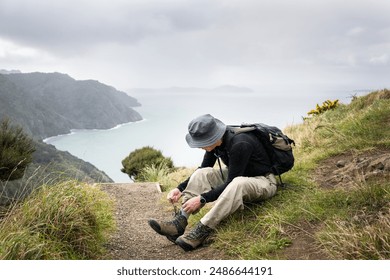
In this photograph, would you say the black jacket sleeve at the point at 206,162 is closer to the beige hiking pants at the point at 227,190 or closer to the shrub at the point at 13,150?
the beige hiking pants at the point at 227,190

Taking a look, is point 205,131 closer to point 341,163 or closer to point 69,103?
point 341,163

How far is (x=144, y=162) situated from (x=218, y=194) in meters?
12.8

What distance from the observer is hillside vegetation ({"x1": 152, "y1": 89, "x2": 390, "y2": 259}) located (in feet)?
11.4

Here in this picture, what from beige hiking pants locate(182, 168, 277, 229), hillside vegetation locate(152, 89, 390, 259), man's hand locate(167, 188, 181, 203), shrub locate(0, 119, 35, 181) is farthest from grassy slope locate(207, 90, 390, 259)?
shrub locate(0, 119, 35, 181)

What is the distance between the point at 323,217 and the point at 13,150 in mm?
Answer: 8589

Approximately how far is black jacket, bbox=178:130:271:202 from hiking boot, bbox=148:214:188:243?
0.42 meters

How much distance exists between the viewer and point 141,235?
5.72m

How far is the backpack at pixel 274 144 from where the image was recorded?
15.9 ft

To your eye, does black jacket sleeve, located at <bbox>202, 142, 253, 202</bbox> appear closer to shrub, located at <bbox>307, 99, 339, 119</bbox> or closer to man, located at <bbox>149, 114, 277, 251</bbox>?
man, located at <bbox>149, 114, 277, 251</bbox>

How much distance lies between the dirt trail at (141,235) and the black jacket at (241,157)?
2.07ft

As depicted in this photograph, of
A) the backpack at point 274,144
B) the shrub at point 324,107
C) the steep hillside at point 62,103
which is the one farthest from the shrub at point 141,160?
the steep hillside at point 62,103

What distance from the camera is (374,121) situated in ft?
27.1

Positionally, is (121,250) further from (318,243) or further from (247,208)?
(318,243)

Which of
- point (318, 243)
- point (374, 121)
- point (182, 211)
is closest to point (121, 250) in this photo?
point (182, 211)
